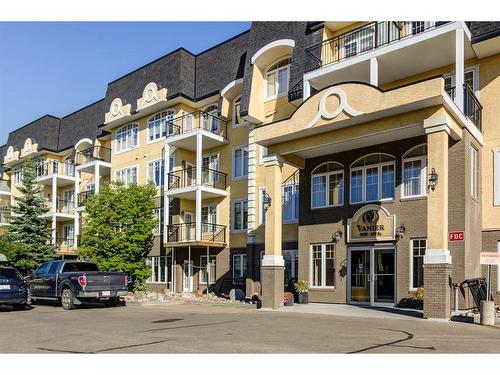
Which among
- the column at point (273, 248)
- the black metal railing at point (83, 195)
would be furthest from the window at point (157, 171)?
the column at point (273, 248)

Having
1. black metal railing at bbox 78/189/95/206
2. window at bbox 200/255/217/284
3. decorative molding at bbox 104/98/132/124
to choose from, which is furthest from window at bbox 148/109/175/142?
window at bbox 200/255/217/284

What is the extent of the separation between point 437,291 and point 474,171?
17.4 feet

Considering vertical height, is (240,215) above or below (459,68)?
below

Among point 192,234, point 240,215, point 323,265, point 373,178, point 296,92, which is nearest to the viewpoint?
point 373,178

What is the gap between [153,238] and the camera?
30.0 meters

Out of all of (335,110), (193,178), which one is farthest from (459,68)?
(193,178)

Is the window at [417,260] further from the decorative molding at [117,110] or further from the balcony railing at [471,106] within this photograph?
the decorative molding at [117,110]

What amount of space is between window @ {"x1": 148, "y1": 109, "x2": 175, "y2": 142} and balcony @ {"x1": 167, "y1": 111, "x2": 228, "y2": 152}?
28 cm

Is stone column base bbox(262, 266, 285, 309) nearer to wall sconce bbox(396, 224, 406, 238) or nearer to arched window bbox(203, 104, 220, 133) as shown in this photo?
wall sconce bbox(396, 224, 406, 238)

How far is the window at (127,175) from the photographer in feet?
107

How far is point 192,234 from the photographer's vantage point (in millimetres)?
27594

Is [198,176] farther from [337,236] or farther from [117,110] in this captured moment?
[117,110]

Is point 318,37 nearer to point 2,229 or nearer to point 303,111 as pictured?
point 303,111

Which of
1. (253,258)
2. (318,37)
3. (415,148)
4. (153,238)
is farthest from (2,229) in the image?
(415,148)
